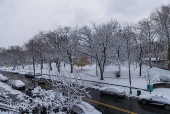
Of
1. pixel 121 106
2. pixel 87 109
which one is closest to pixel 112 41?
pixel 121 106

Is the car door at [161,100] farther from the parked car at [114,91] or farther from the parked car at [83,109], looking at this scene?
the parked car at [83,109]

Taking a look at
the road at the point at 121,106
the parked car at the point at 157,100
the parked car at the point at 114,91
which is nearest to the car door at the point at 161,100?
the parked car at the point at 157,100

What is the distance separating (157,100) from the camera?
19.8m

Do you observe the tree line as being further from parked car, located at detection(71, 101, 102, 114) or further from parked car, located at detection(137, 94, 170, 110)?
parked car, located at detection(71, 101, 102, 114)

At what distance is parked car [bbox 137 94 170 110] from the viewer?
18.8 m

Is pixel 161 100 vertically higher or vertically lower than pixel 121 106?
higher

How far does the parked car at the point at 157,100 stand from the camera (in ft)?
61.8

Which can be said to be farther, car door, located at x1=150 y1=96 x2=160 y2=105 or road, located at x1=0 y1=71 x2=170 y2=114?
car door, located at x1=150 y1=96 x2=160 y2=105

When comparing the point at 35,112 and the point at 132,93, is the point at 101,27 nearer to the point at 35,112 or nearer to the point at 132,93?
the point at 132,93

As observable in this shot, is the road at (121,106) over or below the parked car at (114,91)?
below

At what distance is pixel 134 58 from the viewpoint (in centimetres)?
4475

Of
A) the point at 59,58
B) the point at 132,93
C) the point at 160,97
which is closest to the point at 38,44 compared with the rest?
the point at 59,58

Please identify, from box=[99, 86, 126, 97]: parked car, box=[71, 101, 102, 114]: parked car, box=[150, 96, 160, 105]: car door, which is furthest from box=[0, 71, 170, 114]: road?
box=[71, 101, 102, 114]: parked car

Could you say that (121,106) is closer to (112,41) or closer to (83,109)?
(83,109)
